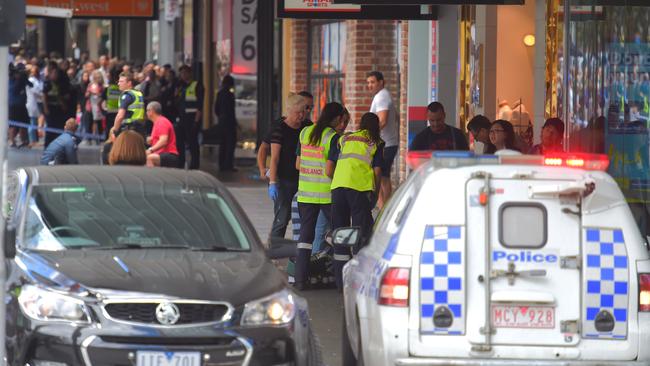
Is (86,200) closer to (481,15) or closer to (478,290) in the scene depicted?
(478,290)

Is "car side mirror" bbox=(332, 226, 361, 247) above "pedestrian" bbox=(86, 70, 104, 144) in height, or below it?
below

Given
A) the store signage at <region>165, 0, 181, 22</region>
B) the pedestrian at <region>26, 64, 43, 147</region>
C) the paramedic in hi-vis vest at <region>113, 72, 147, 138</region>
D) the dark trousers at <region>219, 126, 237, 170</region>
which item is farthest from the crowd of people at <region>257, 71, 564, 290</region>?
the store signage at <region>165, 0, 181, 22</region>

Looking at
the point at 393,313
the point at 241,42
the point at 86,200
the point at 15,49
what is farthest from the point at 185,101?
the point at 15,49

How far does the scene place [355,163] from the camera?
42.3ft

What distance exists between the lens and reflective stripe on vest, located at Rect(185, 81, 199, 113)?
26.4m

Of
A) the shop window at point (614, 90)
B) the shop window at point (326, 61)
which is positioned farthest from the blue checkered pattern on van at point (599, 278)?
the shop window at point (326, 61)

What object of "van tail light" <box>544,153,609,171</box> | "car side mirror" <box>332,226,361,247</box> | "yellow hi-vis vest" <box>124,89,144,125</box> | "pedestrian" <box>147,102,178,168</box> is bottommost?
"car side mirror" <box>332,226,361,247</box>

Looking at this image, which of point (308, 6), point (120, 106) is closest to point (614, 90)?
point (308, 6)

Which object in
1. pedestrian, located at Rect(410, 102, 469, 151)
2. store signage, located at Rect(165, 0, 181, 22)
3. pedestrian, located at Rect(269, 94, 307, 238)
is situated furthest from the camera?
store signage, located at Rect(165, 0, 181, 22)

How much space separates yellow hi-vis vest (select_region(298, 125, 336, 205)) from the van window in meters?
5.65

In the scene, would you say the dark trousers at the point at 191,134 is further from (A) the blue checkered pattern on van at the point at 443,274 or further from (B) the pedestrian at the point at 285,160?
(A) the blue checkered pattern on van at the point at 443,274

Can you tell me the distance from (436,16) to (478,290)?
10.5m

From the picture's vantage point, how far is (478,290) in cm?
762

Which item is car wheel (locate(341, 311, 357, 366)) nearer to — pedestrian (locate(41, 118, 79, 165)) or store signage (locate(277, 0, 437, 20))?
store signage (locate(277, 0, 437, 20))
